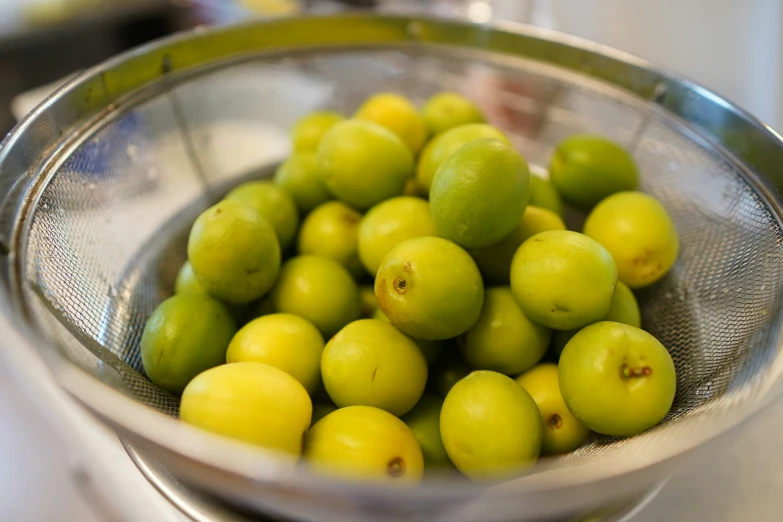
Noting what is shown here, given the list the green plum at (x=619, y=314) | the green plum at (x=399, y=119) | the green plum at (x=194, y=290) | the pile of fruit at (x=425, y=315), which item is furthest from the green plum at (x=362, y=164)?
the green plum at (x=619, y=314)

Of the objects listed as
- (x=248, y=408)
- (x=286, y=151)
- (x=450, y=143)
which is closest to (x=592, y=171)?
(x=450, y=143)

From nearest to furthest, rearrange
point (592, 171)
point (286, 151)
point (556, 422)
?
point (556, 422) → point (592, 171) → point (286, 151)

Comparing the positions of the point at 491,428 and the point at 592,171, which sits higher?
the point at 592,171

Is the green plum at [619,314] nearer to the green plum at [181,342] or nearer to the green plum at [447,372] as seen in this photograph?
the green plum at [447,372]

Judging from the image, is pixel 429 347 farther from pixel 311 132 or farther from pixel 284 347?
pixel 311 132

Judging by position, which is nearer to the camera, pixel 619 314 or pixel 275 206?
pixel 619 314

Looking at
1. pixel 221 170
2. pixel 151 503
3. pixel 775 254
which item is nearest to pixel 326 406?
pixel 151 503
